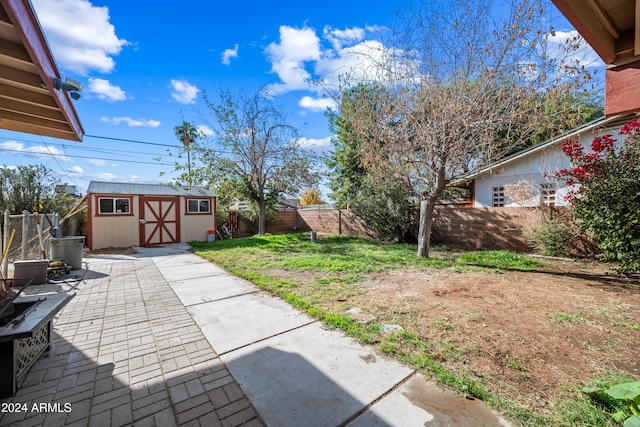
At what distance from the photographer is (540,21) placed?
4973 mm

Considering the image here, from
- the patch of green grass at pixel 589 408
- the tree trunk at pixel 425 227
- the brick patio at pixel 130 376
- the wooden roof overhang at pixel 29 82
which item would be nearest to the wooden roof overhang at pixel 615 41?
the patch of green grass at pixel 589 408

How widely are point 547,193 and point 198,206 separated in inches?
590

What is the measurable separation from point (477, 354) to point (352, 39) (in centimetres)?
705

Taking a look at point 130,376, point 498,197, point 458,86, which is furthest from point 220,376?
point 498,197

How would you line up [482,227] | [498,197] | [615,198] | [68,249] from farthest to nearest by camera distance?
[498,197] → [482,227] → [68,249] → [615,198]

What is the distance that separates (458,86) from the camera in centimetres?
612

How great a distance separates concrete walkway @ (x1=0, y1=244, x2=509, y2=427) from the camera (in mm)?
1854

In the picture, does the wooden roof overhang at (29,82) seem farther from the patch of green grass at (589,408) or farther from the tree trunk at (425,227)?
the tree trunk at (425,227)

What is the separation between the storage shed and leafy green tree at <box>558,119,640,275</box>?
13.6 m

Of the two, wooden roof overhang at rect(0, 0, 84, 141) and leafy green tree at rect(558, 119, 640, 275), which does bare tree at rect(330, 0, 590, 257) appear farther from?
wooden roof overhang at rect(0, 0, 84, 141)

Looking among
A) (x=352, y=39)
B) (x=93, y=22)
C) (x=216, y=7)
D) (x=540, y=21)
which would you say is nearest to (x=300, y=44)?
(x=352, y=39)

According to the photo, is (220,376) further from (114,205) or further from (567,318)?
(114,205)

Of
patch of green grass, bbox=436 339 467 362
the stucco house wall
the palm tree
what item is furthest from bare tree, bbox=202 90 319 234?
the palm tree

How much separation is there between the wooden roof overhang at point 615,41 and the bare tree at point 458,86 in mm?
3963
